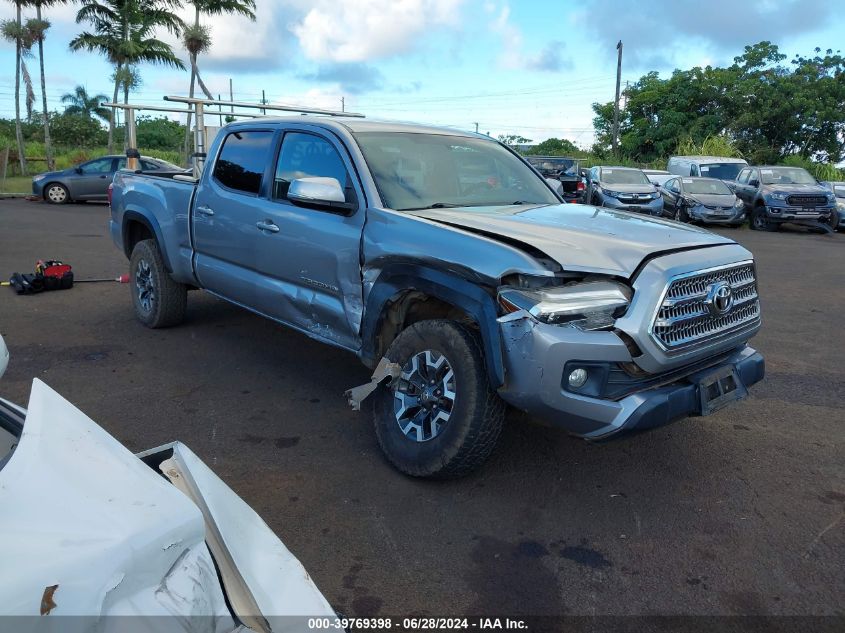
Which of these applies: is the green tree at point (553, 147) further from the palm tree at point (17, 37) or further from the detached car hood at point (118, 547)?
the detached car hood at point (118, 547)

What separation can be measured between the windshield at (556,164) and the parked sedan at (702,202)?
14.1 ft

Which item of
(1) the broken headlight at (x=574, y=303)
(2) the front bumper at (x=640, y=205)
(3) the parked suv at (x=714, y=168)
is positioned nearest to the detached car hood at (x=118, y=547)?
(1) the broken headlight at (x=574, y=303)

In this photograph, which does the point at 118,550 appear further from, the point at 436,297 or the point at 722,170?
the point at 722,170

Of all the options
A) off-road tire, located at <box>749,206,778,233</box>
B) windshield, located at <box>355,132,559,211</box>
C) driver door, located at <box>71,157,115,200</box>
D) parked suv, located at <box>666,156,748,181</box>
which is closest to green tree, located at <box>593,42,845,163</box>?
parked suv, located at <box>666,156,748,181</box>

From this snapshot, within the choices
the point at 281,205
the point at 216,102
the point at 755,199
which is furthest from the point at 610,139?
the point at 281,205

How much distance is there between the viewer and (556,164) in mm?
23766

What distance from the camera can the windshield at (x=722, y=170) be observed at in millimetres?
21422

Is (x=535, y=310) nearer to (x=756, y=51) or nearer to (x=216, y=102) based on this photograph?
(x=216, y=102)

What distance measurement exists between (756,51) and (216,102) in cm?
3731

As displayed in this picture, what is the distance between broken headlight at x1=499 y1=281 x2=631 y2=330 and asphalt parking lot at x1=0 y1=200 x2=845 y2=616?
39.6 inches

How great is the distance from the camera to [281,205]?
15.4 feet

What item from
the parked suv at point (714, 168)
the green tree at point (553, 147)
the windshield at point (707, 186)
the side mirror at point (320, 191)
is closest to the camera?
the side mirror at point (320, 191)

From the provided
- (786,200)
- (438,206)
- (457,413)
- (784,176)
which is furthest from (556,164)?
(457,413)

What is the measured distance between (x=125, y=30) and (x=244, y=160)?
1183 inches
